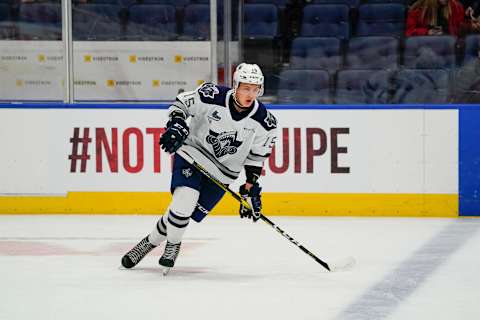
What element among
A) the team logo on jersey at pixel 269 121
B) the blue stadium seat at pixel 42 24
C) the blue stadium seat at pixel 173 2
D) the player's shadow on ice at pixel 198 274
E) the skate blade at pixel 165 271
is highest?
the blue stadium seat at pixel 173 2

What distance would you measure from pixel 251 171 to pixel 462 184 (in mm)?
2610

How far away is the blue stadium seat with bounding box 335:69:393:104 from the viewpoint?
7426mm

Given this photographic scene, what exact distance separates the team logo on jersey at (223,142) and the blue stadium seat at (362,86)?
257cm

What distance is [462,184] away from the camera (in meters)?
7.17

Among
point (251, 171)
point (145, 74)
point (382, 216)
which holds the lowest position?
point (382, 216)

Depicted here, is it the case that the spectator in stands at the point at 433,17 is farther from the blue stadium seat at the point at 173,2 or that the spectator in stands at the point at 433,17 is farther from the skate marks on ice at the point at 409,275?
the blue stadium seat at the point at 173,2

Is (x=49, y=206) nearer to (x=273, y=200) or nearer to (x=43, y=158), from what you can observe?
(x=43, y=158)

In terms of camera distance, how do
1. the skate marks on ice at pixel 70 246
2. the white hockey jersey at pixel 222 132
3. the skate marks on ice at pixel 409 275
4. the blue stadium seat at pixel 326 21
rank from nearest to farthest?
the skate marks on ice at pixel 409 275
the white hockey jersey at pixel 222 132
the skate marks on ice at pixel 70 246
the blue stadium seat at pixel 326 21

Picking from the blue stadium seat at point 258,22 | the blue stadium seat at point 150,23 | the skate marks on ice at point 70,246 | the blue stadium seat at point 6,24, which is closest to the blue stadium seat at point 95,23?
the blue stadium seat at point 150,23

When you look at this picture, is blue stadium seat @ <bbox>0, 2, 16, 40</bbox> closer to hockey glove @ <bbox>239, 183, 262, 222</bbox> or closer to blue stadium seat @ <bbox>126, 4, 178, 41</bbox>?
blue stadium seat @ <bbox>126, 4, 178, 41</bbox>

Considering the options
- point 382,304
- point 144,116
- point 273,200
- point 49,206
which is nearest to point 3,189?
point 49,206

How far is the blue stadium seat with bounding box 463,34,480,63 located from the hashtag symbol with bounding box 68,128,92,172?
2.69m

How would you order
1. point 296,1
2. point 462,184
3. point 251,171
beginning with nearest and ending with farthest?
point 251,171 < point 462,184 < point 296,1

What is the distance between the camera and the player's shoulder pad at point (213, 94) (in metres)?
4.94
